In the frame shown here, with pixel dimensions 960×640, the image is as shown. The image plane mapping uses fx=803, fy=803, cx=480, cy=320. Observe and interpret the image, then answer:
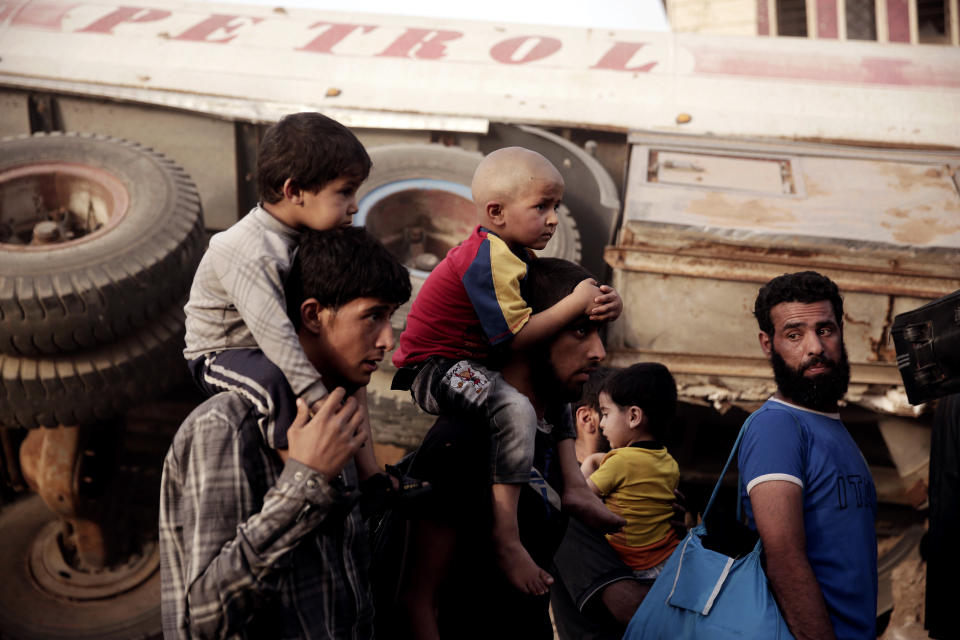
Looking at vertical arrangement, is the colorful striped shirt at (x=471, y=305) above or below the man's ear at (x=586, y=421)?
above

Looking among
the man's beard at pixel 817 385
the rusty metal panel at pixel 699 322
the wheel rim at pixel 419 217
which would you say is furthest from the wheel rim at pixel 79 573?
the man's beard at pixel 817 385

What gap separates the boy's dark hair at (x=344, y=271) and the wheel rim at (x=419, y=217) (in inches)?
123

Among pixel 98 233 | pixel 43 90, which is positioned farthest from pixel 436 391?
pixel 43 90

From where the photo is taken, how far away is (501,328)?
1.85m

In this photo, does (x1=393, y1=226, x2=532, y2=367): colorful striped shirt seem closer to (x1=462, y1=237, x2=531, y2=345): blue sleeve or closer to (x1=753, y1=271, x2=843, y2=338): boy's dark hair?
(x1=462, y1=237, x2=531, y2=345): blue sleeve

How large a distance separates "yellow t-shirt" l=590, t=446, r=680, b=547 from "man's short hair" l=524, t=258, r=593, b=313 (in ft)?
2.55

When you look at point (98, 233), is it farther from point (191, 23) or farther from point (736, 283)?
point (736, 283)

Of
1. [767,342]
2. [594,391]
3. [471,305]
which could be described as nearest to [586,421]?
[594,391]

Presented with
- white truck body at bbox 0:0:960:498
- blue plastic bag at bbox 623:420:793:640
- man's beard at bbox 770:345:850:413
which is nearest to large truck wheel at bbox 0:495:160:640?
white truck body at bbox 0:0:960:498

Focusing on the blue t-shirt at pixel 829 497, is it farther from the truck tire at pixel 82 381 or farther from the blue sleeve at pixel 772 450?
the truck tire at pixel 82 381

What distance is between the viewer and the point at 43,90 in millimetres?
6137

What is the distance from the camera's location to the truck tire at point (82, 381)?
4.14 metres

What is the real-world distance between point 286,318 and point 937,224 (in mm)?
3979

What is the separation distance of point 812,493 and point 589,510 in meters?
0.55
